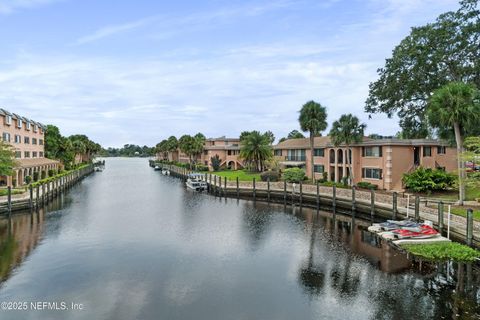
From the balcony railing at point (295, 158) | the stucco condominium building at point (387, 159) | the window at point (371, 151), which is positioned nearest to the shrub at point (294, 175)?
the stucco condominium building at point (387, 159)

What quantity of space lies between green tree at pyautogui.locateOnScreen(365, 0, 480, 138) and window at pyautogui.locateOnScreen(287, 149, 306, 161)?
19.8 meters

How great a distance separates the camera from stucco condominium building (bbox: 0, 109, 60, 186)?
62697mm

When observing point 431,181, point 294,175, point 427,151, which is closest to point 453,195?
point 431,181

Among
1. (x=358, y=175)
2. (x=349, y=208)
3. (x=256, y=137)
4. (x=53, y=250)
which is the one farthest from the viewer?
(x=256, y=137)

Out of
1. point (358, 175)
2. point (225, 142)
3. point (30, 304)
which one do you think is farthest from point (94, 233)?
point (225, 142)

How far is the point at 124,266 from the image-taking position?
25234 mm

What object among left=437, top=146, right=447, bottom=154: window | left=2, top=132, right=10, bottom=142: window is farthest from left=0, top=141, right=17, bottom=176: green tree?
left=437, top=146, right=447, bottom=154: window

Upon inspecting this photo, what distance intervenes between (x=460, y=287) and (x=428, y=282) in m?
1.70

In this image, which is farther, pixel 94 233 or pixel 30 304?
pixel 94 233

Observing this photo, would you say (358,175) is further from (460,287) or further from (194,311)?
(194,311)

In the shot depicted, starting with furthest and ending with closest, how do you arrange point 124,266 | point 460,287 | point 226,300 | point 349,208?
point 349,208 → point 124,266 → point 460,287 → point 226,300

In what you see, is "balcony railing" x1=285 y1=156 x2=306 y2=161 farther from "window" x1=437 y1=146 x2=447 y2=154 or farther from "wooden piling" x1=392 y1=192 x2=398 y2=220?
"wooden piling" x1=392 y1=192 x2=398 y2=220

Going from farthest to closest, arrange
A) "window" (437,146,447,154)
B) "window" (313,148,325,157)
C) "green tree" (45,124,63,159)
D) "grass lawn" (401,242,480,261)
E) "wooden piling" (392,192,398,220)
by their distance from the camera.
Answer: "green tree" (45,124,63,159) → "window" (313,148,325,157) → "window" (437,146,447,154) → "wooden piling" (392,192,398,220) → "grass lawn" (401,242,480,261)

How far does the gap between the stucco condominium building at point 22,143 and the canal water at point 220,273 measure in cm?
2730
